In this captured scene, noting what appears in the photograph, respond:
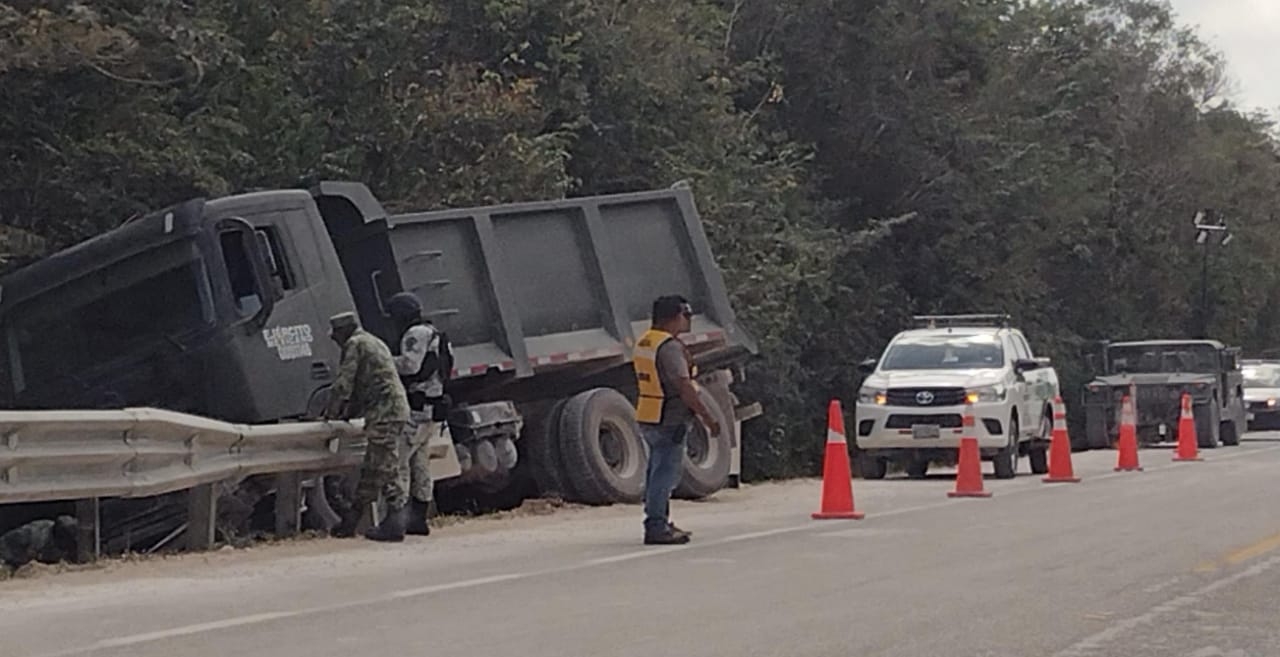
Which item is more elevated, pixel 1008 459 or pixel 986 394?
pixel 986 394

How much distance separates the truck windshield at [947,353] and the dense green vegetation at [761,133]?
16.0ft

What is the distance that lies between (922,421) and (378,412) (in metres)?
10.6

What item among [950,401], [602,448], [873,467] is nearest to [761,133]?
[873,467]

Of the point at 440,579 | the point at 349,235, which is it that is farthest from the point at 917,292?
the point at 440,579

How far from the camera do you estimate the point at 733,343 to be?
Result: 19891 mm

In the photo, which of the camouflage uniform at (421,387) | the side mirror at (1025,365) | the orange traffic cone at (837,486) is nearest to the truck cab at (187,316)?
the camouflage uniform at (421,387)

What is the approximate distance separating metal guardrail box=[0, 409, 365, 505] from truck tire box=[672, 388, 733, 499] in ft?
16.6

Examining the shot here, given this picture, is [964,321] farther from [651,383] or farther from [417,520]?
[651,383]

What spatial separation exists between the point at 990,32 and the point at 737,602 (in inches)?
1330

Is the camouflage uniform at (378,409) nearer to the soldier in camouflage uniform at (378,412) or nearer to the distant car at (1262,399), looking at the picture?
the soldier in camouflage uniform at (378,412)

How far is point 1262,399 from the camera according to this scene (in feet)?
141

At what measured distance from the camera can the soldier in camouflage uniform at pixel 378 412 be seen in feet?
46.3

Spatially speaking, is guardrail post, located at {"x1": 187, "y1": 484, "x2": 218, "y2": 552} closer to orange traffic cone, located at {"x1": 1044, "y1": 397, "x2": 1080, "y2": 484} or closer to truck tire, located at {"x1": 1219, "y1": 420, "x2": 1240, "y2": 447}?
orange traffic cone, located at {"x1": 1044, "y1": 397, "x2": 1080, "y2": 484}

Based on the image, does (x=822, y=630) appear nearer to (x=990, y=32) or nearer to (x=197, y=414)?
(x=197, y=414)
